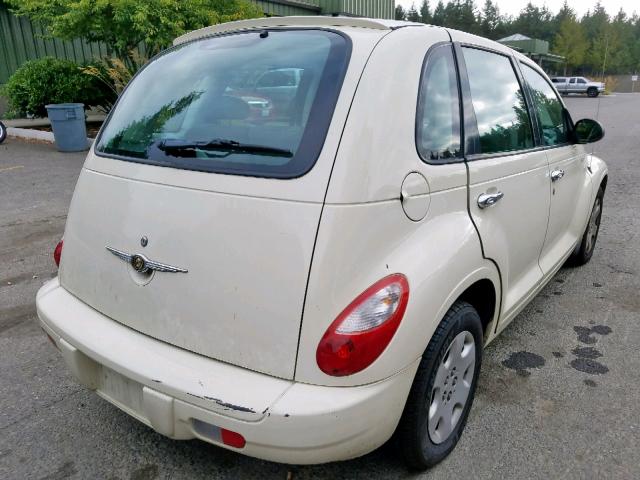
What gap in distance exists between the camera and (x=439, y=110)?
6.97 ft

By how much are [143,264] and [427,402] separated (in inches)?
47.4

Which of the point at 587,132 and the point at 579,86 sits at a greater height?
the point at 587,132

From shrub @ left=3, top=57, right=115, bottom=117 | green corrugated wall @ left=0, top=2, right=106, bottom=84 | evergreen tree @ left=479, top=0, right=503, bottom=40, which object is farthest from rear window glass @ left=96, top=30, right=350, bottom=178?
evergreen tree @ left=479, top=0, right=503, bottom=40

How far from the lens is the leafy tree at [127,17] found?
10.0 m

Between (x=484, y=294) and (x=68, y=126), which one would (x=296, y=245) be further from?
(x=68, y=126)

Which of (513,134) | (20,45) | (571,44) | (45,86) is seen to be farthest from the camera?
(571,44)

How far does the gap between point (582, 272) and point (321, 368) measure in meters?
3.58

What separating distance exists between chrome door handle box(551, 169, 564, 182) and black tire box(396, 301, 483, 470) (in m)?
1.34

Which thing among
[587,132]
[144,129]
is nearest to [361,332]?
[144,129]

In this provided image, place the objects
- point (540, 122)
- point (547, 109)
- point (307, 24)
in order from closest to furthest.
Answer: point (307, 24)
point (540, 122)
point (547, 109)

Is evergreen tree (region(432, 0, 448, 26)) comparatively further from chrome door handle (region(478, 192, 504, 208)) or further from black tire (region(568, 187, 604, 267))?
chrome door handle (region(478, 192, 504, 208))

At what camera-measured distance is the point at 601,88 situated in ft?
142

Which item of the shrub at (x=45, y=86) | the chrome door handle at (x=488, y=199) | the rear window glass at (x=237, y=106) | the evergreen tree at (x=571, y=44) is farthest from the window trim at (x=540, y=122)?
the evergreen tree at (x=571, y=44)

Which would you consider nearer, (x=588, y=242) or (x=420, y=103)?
(x=420, y=103)
